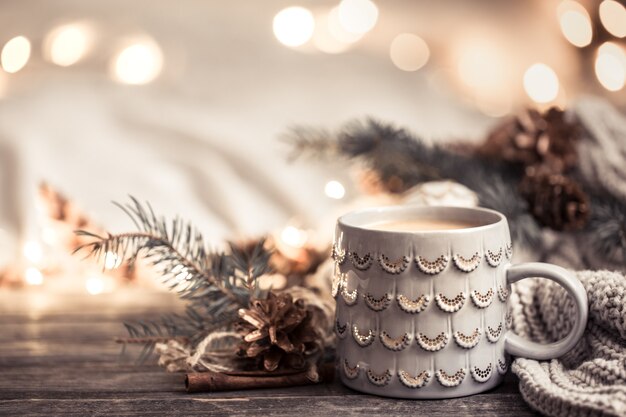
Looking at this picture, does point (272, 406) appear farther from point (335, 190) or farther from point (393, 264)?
point (335, 190)

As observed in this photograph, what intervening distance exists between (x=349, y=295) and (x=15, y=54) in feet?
3.20

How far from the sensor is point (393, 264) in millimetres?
603

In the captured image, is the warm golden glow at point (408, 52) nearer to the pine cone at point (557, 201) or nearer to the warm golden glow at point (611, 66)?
the warm golden glow at point (611, 66)

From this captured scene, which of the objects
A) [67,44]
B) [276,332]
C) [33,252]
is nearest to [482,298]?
[276,332]

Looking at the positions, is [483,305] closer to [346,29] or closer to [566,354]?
[566,354]

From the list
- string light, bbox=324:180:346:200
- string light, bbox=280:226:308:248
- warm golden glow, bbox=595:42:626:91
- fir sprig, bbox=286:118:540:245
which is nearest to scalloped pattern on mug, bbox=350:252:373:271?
fir sprig, bbox=286:118:540:245

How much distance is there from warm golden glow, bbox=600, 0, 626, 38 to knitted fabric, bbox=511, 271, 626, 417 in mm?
659

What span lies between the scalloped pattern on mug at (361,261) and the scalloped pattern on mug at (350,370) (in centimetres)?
8

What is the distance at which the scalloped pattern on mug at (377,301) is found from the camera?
609mm

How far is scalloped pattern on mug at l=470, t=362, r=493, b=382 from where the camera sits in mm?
622

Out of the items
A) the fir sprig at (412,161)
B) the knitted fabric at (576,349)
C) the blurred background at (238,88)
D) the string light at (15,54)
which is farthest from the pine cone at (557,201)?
the string light at (15,54)

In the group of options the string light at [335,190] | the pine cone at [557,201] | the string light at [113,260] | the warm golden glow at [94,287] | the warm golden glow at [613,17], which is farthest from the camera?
the string light at [335,190]

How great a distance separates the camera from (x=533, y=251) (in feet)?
3.03

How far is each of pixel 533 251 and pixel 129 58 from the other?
83cm
